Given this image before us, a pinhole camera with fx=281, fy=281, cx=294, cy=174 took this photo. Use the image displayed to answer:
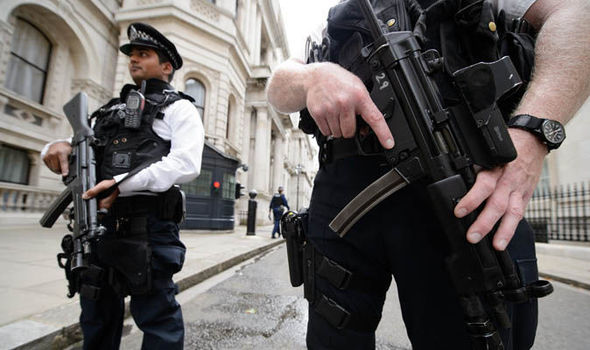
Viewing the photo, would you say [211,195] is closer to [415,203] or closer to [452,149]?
[415,203]

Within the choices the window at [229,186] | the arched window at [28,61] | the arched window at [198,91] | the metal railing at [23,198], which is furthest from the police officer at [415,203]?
the arched window at [198,91]

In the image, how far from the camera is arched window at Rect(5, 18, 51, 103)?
8120 mm

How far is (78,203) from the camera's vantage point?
4.98 ft

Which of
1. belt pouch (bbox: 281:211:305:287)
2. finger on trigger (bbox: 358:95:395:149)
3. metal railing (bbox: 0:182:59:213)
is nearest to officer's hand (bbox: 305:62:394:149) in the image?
finger on trigger (bbox: 358:95:395:149)

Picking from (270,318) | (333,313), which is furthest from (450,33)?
(270,318)

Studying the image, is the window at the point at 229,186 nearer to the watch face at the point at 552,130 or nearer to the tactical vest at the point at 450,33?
the tactical vest at the point at 450,33

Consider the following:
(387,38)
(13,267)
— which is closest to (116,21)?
(13,267)

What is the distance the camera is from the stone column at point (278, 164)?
819 inches

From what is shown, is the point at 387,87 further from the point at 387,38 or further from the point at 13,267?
the point at 13,267

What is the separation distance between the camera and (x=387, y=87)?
82cm

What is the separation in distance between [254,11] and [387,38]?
63.0ft

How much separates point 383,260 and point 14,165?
10584mm

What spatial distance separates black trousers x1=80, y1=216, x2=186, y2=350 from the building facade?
363 centimetres

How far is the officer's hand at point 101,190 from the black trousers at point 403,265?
115cm
